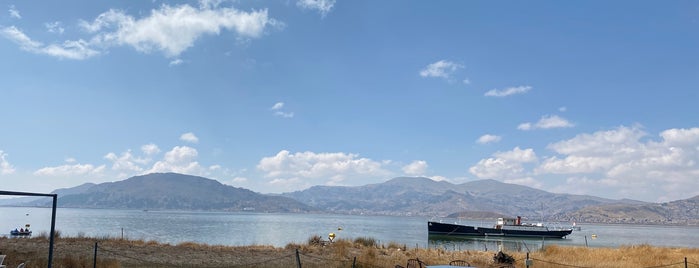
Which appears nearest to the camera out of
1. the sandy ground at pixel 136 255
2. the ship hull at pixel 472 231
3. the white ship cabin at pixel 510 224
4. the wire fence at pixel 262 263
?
the sandy ground at pixel 136 255

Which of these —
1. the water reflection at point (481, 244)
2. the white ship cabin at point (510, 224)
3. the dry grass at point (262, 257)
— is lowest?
the water reflection at point (481, 244)

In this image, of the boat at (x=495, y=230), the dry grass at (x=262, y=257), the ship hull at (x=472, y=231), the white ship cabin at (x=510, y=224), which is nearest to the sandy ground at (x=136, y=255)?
the dry grass at (x=262, y=257)

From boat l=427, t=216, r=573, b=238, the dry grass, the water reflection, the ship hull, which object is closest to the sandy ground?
the dry grass

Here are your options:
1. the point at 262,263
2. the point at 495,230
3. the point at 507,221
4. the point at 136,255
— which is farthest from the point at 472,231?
the point at 136,255

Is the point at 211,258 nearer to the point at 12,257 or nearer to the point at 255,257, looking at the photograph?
the point at 255,257

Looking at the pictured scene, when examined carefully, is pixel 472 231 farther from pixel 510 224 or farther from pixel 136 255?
pixel 136 255

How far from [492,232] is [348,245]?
2518 inches

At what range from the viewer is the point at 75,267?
17.1 m

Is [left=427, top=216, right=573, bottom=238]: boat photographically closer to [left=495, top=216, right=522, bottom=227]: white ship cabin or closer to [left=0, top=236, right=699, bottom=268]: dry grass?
[left=495, top=216, right=522, bottom=227]: white ship cabin

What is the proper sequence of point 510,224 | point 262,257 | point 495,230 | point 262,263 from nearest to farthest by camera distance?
1. point 262,263
2. point 262,257
3. point 495,230
4. point 510,224

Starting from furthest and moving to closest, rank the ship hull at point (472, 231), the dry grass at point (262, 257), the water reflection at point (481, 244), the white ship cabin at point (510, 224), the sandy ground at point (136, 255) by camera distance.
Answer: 1. the white ship cabin at point (510, 224)
2. the ship hull at point (472, 231)
3. the water reflection at point (481, 244)
4. the dry grass at point (262, 257)
5. the sandy ground at point (136, 255)

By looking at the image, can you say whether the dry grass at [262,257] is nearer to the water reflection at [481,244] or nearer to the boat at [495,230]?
the water reflection at [481,244]

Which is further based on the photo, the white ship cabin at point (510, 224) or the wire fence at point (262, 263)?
the white ship cabin at point (510, 224)

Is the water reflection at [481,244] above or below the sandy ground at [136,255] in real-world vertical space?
below
